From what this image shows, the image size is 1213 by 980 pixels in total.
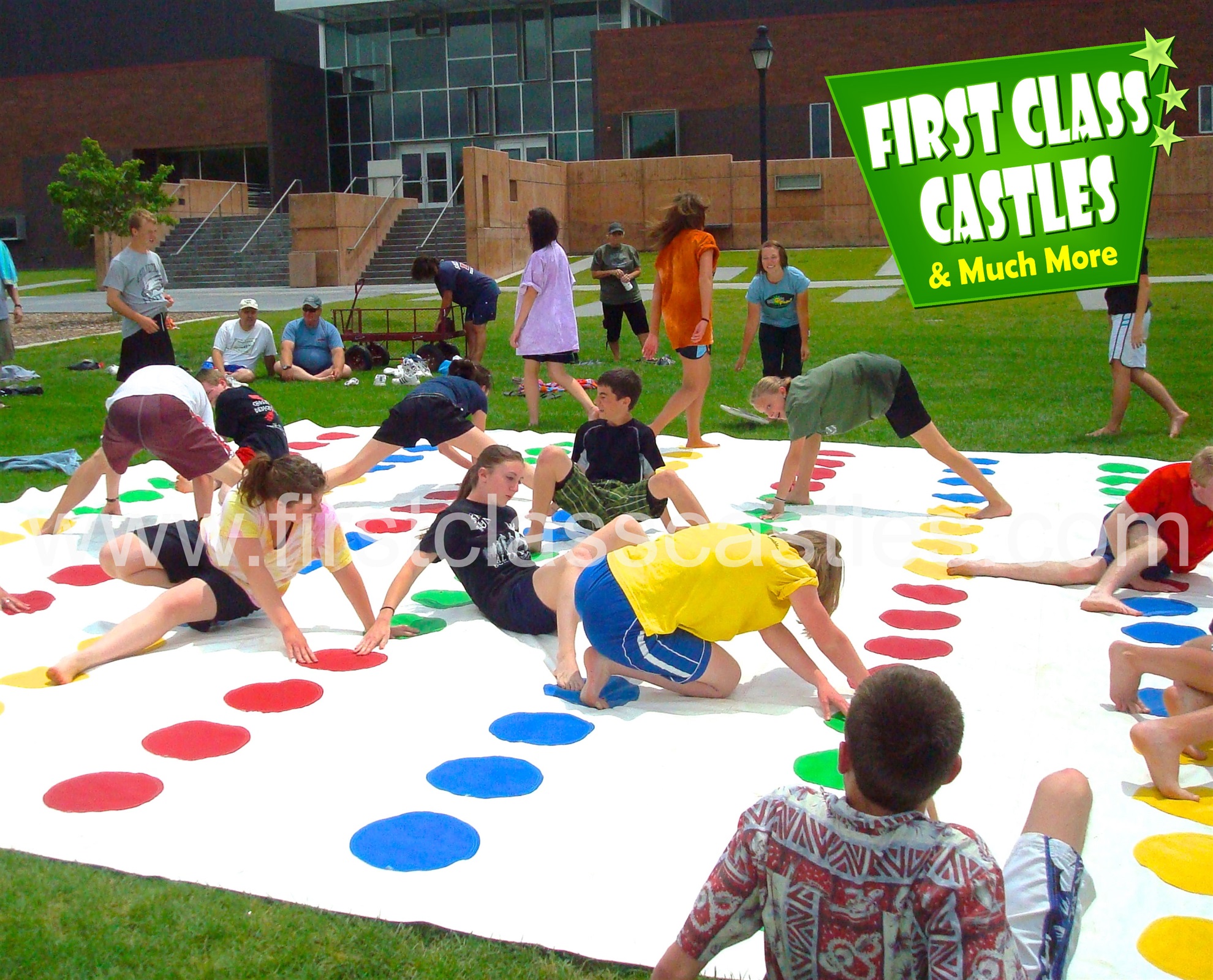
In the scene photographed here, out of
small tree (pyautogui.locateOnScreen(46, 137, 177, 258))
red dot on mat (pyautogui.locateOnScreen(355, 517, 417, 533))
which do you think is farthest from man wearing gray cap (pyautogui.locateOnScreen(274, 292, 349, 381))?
small tree (pyautogui.locateOnScreen(46, 137, 177, 258))

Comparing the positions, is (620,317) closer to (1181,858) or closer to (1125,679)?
(1125,679)

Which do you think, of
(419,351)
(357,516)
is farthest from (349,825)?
(419,351)

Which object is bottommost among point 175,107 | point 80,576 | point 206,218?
point 80,576

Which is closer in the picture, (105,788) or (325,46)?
(105,788)

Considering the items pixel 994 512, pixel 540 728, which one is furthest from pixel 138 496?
pixel 994 512

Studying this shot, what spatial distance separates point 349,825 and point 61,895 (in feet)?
2.32

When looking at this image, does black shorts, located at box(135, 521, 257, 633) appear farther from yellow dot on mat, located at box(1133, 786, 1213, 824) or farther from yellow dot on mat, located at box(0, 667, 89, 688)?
yellow dot on mat, located at box(1133, 786, 1213, 824)

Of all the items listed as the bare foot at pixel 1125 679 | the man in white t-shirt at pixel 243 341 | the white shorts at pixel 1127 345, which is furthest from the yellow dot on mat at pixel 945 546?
the man in white t-shirt at pixel 243 341

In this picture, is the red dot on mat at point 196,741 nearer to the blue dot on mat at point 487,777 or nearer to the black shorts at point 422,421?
the blue dot on mat at point 487,777

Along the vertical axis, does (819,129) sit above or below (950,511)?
above

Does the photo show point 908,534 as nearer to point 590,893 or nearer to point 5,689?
point 590,893

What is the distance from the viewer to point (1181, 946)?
8.34 ft

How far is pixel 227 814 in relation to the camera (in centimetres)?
315

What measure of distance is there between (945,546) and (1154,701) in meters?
2.11
